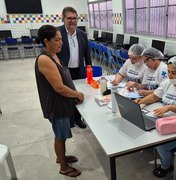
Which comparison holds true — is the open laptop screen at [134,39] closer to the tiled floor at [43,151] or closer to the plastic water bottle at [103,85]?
the tiled floor at [43,151]

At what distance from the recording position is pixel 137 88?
7.14ft

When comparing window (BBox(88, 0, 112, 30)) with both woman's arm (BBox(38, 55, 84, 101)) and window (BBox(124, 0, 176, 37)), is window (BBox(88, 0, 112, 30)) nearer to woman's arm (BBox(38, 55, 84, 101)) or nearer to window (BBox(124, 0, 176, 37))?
window (BBox(124, 0, 176, 37))

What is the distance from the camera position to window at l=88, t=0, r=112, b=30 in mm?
6953

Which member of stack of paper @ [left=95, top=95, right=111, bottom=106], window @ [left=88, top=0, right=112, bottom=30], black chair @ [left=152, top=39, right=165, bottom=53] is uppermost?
window @ [left=88, top=0, right=112, bottom=30]

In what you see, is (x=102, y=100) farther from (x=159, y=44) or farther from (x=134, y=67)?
(x=159, y=44)

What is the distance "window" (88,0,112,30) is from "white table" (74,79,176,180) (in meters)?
5.88

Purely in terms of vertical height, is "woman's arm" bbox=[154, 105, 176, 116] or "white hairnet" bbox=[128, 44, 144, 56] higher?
"white hairnet" bbox=[128, 44, 144, 56]

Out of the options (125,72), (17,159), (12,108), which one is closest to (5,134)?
(17,159)

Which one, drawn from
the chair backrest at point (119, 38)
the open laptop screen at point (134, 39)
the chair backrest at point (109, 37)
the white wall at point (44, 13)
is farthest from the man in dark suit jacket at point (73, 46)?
the white wall at point (44, 13)

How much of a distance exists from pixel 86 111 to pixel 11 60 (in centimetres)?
747

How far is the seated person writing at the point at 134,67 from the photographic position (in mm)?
2258

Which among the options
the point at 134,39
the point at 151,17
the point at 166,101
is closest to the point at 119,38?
the point at 134,39

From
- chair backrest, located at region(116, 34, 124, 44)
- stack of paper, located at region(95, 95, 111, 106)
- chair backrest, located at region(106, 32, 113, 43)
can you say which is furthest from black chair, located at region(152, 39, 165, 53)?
stack of paper, located at region(95, 95, 111, 106)

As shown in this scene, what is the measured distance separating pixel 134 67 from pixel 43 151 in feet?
4.91
